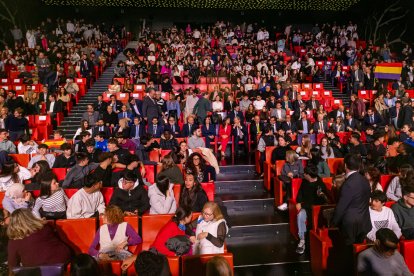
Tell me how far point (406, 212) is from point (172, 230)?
249 cm

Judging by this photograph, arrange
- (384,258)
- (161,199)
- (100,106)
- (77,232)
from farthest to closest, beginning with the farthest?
(100,106) → (161,199) → (77,232) → (384,258)

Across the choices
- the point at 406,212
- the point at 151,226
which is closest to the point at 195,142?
the point at 151,226

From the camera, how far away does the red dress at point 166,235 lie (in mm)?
3561

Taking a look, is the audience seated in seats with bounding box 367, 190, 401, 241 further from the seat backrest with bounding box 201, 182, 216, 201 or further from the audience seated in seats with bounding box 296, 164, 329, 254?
the seat backrest with bounding box 201, 182, 216, 201

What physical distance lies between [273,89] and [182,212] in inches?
299

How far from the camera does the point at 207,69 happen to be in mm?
12062

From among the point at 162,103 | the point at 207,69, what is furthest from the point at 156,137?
the point at 207,69

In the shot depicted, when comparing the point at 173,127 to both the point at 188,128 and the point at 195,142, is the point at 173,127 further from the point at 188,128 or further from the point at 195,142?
the point at 195,142

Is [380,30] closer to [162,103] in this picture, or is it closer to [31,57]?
[162,103]

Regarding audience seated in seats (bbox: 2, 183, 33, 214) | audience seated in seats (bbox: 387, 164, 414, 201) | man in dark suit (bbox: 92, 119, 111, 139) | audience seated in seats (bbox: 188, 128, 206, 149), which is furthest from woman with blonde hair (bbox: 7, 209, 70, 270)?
man in dark suit (bbox: 92, 119, 111, 139)

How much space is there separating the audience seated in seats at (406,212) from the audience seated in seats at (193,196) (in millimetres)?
2124

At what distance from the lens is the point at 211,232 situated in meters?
3.36

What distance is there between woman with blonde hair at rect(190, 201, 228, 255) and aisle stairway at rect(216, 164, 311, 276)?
882 millimetres

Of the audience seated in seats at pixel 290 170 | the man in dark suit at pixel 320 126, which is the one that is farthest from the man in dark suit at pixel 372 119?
the audience seated in seats at pixel 290 170
